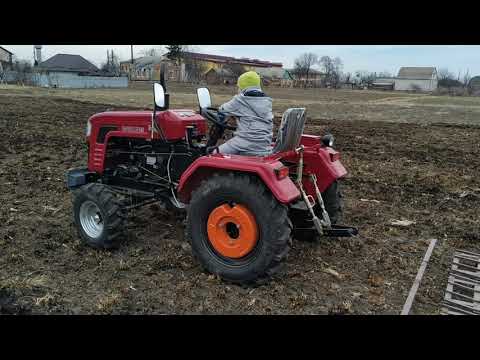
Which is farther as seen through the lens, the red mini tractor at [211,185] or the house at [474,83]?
the house at [474,83]

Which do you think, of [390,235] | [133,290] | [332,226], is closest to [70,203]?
[133,290]

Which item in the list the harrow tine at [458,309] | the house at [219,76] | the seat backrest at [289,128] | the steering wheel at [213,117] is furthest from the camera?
the house at [219,76]

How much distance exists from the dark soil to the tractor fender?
0.82 m

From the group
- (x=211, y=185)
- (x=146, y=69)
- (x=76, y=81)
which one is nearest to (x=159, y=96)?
(x=211, y=185)

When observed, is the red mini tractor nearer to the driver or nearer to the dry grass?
the driver

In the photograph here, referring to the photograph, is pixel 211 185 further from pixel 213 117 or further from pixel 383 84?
pixel 383 84

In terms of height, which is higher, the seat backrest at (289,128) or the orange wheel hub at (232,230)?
the seat backrest at (289,128)

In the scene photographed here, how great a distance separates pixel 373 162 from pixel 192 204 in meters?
5.81

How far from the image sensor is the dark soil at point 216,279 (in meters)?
3.52

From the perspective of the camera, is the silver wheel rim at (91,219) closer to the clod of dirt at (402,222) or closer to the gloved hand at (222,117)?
the gloved hand at (222,117)

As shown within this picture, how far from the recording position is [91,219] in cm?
454

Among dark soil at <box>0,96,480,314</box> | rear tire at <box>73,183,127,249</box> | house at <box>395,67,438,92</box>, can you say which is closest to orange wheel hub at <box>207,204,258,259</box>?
dark soil at <box>0,96,480,314</box>

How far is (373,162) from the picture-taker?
8.73 m

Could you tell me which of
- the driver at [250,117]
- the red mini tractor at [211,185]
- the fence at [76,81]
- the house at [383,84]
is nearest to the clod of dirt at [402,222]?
the red mini tractor at [211,185]
